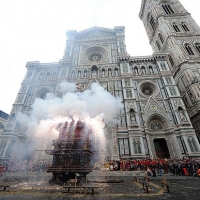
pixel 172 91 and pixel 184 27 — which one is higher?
pixel 184 27

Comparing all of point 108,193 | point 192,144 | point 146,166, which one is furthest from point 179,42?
point 108,193

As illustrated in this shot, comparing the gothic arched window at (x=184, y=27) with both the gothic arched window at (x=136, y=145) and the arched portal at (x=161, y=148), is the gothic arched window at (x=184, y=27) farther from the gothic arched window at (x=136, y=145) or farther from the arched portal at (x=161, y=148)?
the gothic arched window at (x=136, y=145)

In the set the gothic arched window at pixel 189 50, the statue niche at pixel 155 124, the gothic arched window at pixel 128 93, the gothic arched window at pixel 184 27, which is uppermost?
the gothic arched window at pixel 184 27

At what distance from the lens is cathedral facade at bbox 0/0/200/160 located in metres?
16.7

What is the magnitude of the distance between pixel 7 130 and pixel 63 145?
14.1 meters

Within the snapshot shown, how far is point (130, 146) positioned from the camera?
16.2m

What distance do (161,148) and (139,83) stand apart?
10.2 m

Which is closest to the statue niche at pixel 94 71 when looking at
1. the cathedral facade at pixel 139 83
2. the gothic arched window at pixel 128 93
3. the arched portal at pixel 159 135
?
the cathedral facade at pixel 139 83

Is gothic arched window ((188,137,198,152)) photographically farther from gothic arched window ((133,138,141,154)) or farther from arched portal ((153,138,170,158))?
gothic arched window ((133,138,141,154))

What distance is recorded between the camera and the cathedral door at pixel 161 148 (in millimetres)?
17359

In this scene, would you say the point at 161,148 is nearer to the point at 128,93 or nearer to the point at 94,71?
the point at 128,93

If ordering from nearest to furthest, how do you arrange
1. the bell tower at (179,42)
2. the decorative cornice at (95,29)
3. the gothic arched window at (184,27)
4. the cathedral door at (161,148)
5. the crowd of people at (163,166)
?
the crowd of people at (163,166)
the cathedral door at (161,148)
the bell tower at (179,42)
the gothic arched window at (184,27)
the decorative cornice at (95,29)

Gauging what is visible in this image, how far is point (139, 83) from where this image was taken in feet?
70.3

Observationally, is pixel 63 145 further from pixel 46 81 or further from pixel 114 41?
pixel 114 41
